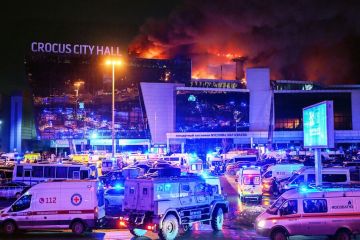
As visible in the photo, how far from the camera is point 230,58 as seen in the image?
110188 millimetres

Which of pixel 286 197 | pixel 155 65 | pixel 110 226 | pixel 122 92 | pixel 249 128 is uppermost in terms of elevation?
pixel 155 65

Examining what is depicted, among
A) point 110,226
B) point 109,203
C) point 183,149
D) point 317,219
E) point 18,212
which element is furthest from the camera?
point 183,149

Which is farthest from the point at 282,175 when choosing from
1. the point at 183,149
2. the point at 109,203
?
the point at 183,149

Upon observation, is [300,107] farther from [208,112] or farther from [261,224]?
[261,224]

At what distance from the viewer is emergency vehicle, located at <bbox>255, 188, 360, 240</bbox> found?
1488 cm

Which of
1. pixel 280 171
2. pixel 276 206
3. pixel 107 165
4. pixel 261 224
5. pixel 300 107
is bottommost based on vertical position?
pixel 261 224

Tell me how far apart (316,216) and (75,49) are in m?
78.3

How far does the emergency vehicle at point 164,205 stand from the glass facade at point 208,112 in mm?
73400

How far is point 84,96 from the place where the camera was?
89938 mm

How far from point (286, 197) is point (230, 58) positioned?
318ft

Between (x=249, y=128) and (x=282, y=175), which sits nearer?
(x=282, y=175)

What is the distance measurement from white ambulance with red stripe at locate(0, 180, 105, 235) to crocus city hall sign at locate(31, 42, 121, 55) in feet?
234

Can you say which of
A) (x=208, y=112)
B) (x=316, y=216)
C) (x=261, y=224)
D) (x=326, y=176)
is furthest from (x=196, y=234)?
(x=208, y=112)

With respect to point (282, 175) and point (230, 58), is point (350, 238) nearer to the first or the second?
point (282, 175)
